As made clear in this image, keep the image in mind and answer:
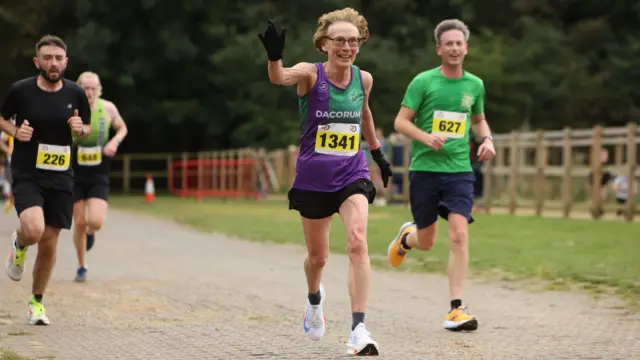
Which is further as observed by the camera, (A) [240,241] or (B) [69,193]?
(A) [240,241]

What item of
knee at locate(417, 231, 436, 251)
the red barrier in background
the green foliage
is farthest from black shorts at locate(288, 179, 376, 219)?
the green foliage

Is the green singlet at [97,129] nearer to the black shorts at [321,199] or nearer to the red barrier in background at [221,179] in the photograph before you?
the black shorts at [321,199]

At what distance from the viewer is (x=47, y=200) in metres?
8.86

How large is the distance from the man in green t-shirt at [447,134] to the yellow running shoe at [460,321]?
466 millimetres

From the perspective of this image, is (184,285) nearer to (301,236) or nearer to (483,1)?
(301,236)

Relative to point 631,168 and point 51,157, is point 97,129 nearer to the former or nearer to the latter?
point 51,157

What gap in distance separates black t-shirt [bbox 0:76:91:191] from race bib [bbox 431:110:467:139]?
8.22 feet

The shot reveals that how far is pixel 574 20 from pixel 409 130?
46.6 meters

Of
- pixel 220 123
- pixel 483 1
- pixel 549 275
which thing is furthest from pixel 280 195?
pixel 549 275

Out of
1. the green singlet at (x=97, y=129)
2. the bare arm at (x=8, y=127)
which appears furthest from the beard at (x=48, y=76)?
the green singlet at (x=97, y=129)

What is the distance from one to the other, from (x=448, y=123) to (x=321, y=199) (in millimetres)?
1879

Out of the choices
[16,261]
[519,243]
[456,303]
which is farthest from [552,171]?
[16,261]

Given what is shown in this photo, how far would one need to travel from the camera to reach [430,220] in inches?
363

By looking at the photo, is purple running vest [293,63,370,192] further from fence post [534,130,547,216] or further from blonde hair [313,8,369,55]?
fence post [534,130,547,216]
